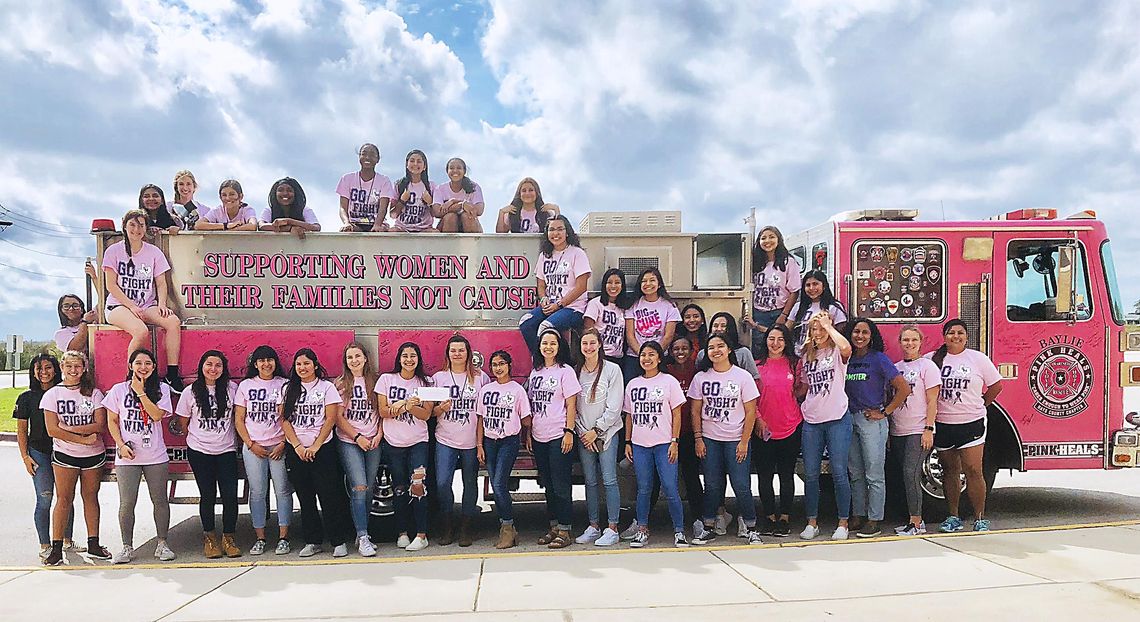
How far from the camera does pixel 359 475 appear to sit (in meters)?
6.51

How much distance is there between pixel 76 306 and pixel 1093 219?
9609mm

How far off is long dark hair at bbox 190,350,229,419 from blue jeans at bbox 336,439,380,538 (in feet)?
3.21

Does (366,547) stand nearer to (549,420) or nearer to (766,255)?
(549,420)

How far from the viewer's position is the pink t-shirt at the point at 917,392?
22.0 feet

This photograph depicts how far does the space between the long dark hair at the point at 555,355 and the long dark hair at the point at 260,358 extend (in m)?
2.14

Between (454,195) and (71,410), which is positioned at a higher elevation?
(454,195)

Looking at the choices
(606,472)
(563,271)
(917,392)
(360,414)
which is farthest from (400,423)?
(917,392)

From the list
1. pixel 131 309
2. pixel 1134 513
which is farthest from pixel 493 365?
pixel 1134 513

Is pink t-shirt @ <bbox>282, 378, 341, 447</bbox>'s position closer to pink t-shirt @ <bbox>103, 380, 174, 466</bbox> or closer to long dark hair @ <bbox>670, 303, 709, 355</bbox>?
pink t-shirt @ <bbox>103, 380, 174, 466</bbox>

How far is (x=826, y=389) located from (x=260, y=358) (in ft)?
15.4

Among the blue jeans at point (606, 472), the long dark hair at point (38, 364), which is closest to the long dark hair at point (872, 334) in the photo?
the blue jeans at point (606, 472)

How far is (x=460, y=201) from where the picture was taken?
299 inches

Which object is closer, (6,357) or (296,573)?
(296,573)

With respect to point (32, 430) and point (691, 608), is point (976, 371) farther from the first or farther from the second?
point (32, 430)
